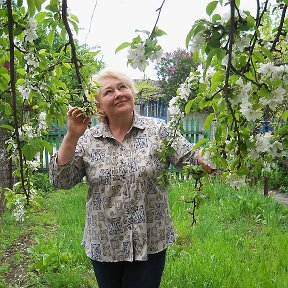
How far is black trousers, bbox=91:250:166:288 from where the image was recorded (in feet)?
6.46

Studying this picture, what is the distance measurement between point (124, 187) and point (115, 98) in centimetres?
42

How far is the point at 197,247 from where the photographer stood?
10.7 feet

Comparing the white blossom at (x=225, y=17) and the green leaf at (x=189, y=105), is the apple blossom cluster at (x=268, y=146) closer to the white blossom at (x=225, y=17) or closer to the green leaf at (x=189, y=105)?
the green leaf at (x=189, y=105)

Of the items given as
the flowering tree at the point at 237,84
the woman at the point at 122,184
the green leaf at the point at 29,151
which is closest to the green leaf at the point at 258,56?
the flowering tree at the point at 237,84

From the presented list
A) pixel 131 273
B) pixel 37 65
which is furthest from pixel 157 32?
pixel 131 273

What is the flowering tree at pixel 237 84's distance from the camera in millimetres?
914

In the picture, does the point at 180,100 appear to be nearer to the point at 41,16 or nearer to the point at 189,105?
the point at 189,105

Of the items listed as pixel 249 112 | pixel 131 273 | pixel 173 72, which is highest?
pixel 173 72

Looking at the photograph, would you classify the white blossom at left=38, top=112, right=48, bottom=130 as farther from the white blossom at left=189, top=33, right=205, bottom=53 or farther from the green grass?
the green grass

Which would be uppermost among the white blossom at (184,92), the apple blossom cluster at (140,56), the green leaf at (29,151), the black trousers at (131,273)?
the apple blossom cluster at (140,56)

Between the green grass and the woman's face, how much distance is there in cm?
67

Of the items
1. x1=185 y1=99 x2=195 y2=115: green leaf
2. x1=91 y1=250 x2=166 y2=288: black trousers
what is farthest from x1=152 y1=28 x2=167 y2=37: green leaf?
x1=91 y1=250 x2=166 y2=288: black trousers

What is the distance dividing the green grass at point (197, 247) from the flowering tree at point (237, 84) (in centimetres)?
125

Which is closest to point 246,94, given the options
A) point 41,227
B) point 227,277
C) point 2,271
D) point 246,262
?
point 227,277
